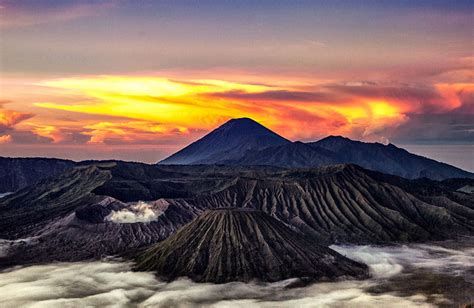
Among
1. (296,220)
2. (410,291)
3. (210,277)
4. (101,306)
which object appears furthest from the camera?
(296,220)

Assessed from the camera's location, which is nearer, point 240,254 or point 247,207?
point 240,254

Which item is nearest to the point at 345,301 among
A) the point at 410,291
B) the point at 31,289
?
the point at 410,291

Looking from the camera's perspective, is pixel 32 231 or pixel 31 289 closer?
pixel 31 289

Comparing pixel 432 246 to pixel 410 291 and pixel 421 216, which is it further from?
pixel 410 291

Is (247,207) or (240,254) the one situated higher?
(247,207)

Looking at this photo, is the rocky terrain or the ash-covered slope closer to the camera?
the ash-covered slope

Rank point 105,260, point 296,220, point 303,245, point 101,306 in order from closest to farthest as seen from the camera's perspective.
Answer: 1. point 101,306
2. point 303,245
3. point 105,260
4. point 296,220

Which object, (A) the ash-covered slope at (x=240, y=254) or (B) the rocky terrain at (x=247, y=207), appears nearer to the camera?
(A) the ash-covered slope at (x=240, y=254)

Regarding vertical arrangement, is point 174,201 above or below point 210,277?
above
